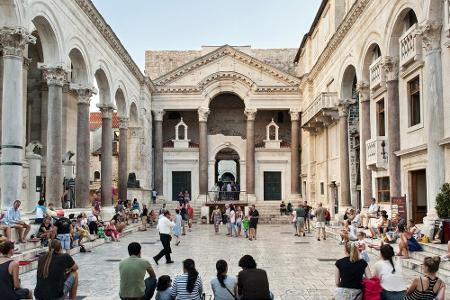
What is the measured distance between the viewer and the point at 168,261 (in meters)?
14.6

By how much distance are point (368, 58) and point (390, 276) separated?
16.6m

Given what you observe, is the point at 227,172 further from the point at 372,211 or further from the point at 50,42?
the point at 50,42

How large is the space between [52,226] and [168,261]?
3.64 m

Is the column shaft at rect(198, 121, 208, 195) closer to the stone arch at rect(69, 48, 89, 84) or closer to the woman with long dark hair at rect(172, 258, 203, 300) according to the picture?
the stone arch at rect(69, 48, 89, 84)

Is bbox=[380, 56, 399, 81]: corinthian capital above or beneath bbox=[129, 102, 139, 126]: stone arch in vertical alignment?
beneath

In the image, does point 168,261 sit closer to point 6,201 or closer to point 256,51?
point 6,201

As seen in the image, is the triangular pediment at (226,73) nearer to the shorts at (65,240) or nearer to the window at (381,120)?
the window at (381,120)

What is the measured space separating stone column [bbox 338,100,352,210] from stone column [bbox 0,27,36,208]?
15562mm

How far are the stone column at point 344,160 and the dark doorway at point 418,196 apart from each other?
25.0 ft

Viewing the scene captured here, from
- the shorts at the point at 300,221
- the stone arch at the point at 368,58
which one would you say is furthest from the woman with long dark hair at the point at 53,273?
the stone arch at the point at 368,58

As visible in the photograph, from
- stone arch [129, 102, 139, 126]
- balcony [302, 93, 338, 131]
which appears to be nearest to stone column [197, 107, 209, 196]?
stone arch [129, 102, 139, 126]

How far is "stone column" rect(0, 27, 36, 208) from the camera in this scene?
15609 millimetres

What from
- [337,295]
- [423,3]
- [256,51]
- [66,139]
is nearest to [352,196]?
[423,3]

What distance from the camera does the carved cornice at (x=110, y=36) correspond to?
22562 millimetres
